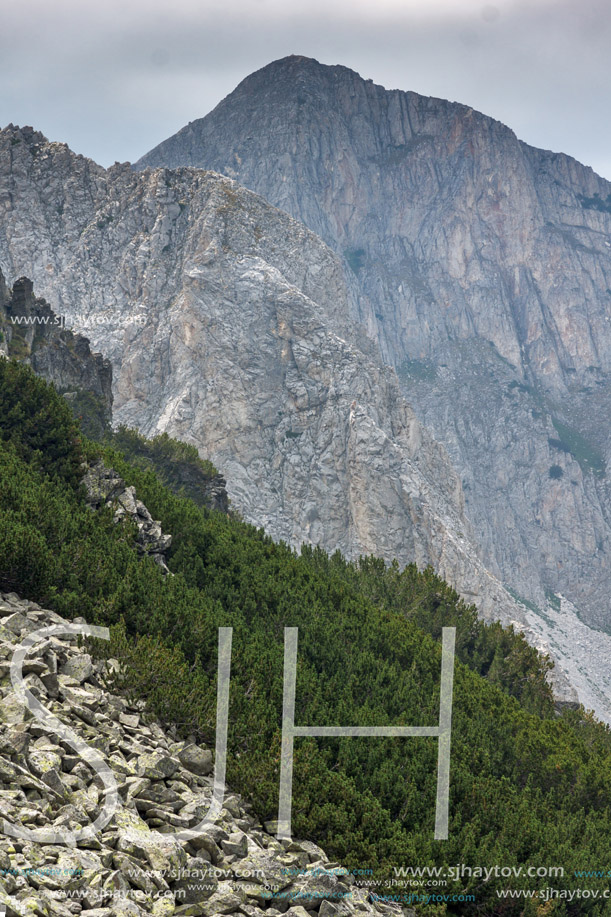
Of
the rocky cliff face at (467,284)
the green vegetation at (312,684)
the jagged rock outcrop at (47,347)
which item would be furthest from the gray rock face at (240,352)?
the green vegetation at (312,684)

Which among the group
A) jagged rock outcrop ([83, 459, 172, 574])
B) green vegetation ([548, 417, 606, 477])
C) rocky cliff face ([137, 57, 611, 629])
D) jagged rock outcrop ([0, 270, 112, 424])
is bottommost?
jagged rock outcrop ([83, 459, 172, 574])

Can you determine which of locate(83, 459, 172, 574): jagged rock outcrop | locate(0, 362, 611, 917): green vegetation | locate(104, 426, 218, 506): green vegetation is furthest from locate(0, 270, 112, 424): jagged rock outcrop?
locate(83, 459, 172, 574): jagged rock outcrop

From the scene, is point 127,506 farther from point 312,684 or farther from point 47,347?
point 47,347

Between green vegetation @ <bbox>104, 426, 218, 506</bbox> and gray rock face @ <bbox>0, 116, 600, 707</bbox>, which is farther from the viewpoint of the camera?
gray rock face @ <bbox>0, 116, 600, 707</bbox>

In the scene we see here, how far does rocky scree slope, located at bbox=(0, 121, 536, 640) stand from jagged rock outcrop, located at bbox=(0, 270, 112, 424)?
101 ft

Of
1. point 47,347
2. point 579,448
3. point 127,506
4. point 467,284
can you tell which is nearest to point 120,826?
point 127,506

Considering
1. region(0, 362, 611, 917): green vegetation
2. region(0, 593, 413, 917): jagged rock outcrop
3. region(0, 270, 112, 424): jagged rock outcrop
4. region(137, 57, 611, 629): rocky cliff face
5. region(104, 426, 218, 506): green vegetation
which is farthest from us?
region(137, 57, 611, 629): rocky cliff face

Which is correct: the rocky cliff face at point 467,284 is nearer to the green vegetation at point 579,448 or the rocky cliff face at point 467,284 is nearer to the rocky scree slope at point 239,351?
the green vegetation at point 579,448

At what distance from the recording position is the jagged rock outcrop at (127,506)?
26156 mm

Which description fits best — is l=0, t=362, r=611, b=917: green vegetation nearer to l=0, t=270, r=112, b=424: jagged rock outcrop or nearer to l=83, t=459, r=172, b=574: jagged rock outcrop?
l=83, t=459, r=172, b=574: jagged rock outcrop

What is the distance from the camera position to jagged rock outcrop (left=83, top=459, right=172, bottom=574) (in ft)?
85.8

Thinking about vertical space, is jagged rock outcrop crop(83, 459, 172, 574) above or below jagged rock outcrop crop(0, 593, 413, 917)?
above

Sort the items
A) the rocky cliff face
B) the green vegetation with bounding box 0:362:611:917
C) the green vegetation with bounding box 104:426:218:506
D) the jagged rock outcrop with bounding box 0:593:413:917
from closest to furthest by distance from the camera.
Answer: the jagged rock outcrop with bounding box 0:593:413:917 < the green vegetation with bounding box 0:362:611:917 < the green vegetation with bounding box 104:426:218:506 < the rocky cliff face

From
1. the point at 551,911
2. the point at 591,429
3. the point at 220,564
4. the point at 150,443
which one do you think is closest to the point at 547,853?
the point at 551,911
